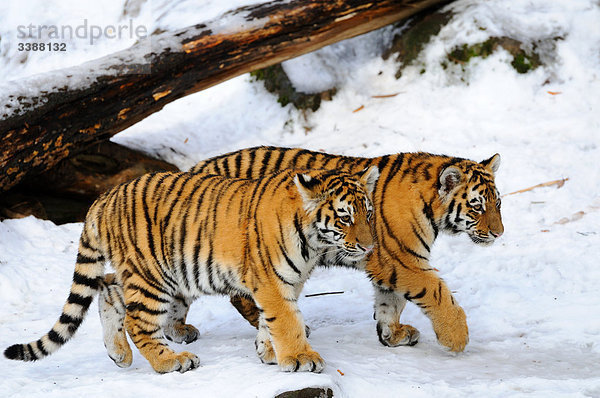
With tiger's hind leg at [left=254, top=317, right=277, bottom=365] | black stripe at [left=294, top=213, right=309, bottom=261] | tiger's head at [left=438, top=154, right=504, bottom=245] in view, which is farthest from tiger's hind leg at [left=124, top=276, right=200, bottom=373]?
tiger's head at [left=438, top=154, right=504, bottom=245]

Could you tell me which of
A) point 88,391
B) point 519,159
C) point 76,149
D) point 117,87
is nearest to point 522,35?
point 519,159

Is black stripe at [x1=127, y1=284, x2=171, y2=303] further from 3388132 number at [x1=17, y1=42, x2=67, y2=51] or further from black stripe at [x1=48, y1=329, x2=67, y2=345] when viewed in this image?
3388132 number at [x1=17, y1=42, x2=67, y2=51]

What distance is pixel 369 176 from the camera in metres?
4.44

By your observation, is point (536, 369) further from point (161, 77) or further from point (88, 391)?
point (161, 77)

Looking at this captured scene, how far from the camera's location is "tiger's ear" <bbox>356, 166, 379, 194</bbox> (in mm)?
4418

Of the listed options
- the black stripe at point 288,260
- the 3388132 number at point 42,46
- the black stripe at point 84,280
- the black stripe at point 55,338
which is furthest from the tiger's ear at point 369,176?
the 3388132 number at point 42,46

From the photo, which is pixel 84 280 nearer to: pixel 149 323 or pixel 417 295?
pixel 149 323

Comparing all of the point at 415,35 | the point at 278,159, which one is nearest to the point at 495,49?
the point at 415,35

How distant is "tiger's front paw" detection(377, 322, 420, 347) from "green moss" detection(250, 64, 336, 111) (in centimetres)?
422

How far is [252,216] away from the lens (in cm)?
443

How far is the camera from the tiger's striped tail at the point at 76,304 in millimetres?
4395

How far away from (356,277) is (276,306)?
7.08ft

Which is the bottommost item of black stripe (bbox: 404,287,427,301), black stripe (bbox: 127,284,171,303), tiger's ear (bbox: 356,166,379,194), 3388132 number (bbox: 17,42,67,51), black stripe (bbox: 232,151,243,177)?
black stripe (bbox: 404,287,427,301)

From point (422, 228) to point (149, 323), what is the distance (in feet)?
5.96
